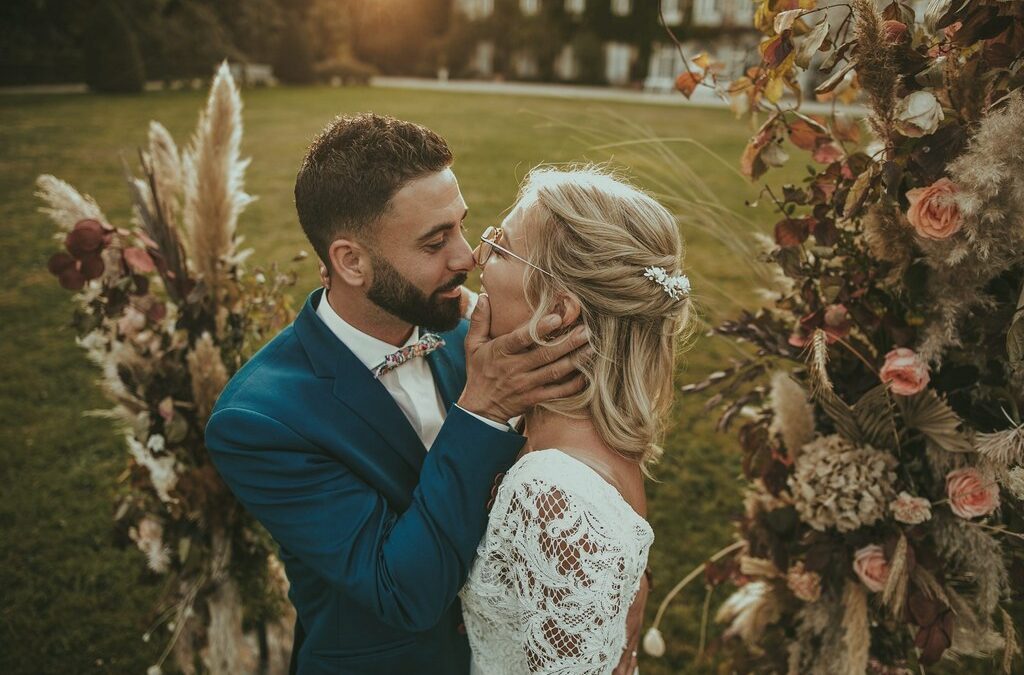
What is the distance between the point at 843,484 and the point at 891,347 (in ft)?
1.45

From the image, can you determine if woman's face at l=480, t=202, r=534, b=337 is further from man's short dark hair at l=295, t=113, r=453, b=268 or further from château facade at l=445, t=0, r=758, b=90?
château facade at l=445, t=0, r=758, b=90

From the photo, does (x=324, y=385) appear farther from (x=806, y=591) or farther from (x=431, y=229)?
(x=806, y=591)

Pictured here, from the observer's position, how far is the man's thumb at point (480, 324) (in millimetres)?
2090

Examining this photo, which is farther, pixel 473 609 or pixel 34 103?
pixel 34 103

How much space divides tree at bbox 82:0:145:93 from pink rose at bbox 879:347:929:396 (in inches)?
945

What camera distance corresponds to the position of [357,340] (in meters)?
2.35

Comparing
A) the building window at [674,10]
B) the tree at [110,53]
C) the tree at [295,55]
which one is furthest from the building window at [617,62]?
the tree at [110,53]

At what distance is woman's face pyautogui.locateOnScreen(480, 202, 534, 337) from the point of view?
6.79 ft

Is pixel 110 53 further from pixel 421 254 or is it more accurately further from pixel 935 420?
pixel 935 420

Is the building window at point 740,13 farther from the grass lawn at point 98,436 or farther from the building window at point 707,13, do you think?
the grass lawn at point 98,436

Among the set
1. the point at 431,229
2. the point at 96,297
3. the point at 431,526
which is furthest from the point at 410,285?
the point at 96,297

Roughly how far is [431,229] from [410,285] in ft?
0.62

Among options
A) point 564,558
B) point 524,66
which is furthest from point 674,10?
point 564,558

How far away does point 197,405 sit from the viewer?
2.70 m
